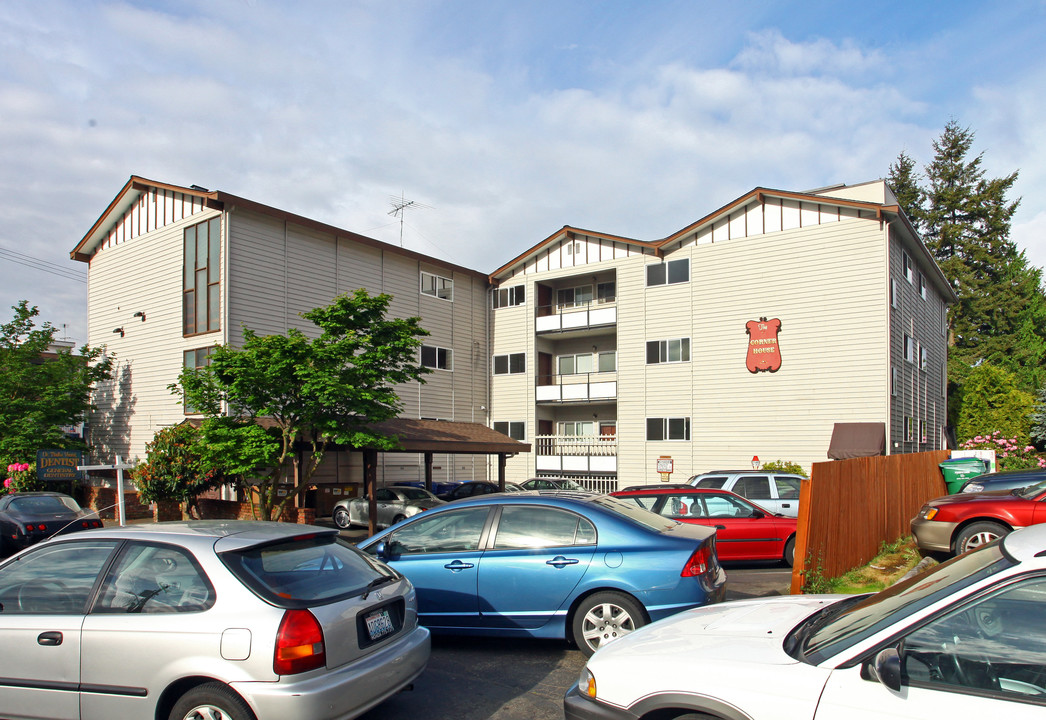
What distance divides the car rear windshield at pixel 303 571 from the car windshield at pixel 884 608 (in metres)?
2.78

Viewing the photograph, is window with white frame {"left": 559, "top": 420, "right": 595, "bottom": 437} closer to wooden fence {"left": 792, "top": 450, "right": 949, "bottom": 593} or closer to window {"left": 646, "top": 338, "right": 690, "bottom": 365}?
window {"left": 646, "top": 338, "right": 690, "bottom": 365}

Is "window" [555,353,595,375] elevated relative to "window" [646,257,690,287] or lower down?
lower down

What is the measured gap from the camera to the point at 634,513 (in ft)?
23.1

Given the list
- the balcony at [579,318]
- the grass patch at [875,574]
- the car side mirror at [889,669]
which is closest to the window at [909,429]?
the balcony at [579,318]

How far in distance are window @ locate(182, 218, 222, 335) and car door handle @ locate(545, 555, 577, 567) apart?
1920 cm

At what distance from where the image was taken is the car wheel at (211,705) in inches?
162

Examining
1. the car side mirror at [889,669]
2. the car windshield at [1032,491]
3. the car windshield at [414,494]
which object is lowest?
the car windshield at [414,494]

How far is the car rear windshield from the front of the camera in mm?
4414

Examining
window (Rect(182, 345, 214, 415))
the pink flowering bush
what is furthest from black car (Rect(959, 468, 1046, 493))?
window (Rect(182, 345, 214, 415))

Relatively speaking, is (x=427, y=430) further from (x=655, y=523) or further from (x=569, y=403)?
(x=655, y=523)

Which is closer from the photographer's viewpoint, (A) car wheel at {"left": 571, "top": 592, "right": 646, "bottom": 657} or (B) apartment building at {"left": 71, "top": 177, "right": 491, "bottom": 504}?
(A) car wheel at {"left": 571, "top": 592, "right": 646, "bottom": 657}

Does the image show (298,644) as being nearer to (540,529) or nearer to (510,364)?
(540,529)

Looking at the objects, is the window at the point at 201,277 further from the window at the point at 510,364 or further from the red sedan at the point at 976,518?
the red sedan at the point at 976,518

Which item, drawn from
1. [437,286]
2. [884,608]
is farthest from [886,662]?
[437,286]
